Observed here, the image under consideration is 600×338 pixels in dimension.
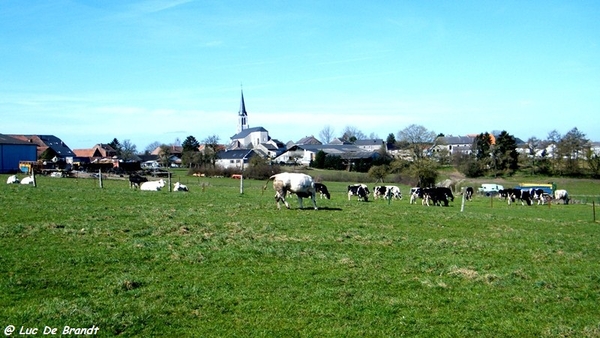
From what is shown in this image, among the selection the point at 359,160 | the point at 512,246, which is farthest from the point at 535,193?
the point at 359,160

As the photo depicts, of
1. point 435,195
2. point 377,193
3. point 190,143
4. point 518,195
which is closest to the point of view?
point 435,195

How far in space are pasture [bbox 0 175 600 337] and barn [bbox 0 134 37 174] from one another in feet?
191

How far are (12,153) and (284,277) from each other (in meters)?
72.1

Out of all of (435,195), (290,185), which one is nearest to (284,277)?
(290,185)

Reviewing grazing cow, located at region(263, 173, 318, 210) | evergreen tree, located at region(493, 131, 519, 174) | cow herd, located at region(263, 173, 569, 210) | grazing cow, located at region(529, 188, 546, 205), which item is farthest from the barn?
evergreen tree, located at region(493, 131, 519, 174)

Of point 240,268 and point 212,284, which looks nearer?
point 212,284

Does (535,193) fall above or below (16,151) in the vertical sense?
below

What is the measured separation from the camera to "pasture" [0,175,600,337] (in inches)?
337

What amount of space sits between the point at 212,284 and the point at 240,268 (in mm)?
1460

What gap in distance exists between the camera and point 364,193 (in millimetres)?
39312

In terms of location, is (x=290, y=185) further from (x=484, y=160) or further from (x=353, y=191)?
(x=484, y=160)

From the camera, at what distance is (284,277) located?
446 inches

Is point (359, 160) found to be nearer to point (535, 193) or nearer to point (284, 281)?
point (535, 193)

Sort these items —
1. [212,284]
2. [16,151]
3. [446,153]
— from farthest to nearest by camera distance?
[446,153] → [16,151] → [212,284]
